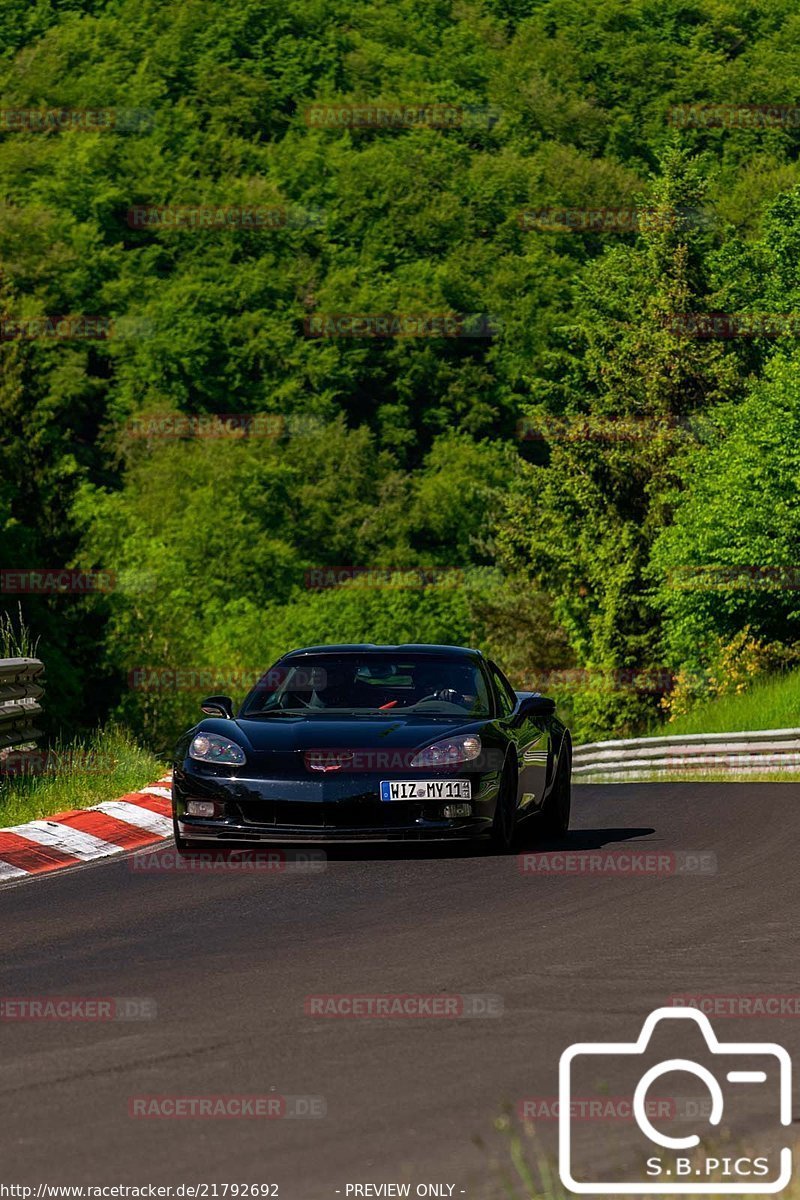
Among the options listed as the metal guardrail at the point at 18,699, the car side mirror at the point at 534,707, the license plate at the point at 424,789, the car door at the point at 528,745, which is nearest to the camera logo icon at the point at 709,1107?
the license plate at the point at 424,789

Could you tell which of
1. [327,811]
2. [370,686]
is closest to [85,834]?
[370,686]

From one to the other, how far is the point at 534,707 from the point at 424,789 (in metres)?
1.68

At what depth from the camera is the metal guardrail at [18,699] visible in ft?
53.7

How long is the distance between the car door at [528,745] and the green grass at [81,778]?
3298mm

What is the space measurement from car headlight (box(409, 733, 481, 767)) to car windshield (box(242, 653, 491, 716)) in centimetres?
85

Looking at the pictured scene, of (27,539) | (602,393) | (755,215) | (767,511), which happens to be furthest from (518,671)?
(755,215)

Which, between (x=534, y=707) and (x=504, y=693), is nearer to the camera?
(x=534, y=707)

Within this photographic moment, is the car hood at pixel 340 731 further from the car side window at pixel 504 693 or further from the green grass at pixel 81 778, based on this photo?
the green grass at pixel 81 778

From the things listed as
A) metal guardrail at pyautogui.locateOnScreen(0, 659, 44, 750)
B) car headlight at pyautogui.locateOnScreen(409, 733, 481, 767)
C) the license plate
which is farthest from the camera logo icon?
metal guardrail at pyautogui.locateOnScreen(0, 659, 44, 750)

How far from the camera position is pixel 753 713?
38125mm

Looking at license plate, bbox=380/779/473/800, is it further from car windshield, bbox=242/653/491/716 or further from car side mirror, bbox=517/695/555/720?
car side mirror, bbox=517/695/555/720

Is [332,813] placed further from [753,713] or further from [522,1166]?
[753,713]

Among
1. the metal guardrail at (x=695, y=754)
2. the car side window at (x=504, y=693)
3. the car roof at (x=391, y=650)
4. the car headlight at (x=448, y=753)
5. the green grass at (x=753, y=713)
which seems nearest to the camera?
the car headlight at (x=448, y=753)

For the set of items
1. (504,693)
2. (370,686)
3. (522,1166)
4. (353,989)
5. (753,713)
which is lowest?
(753,713)
